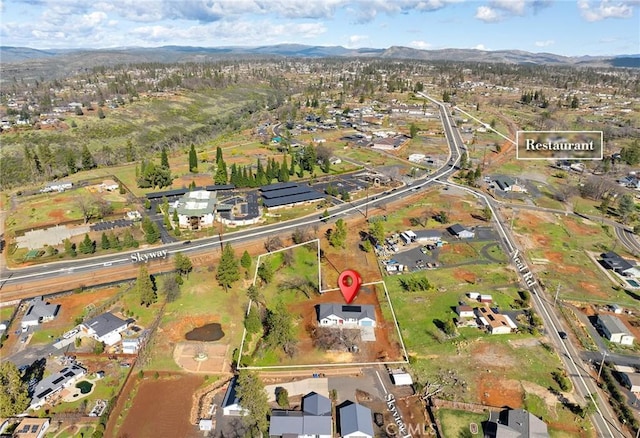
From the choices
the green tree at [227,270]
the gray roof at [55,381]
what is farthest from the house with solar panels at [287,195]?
the gray roof at [55,381]

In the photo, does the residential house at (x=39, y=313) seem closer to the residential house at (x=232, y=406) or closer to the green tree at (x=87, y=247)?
the green tree at (x=87, y=247)

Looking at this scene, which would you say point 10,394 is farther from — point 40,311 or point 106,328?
point 40,311

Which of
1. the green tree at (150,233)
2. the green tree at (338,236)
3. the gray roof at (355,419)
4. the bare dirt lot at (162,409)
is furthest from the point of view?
the green tree at (150,233)

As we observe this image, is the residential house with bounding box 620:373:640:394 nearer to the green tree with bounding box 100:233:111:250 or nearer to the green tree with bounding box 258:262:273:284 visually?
the green tree with bounding box 258:262:273:284

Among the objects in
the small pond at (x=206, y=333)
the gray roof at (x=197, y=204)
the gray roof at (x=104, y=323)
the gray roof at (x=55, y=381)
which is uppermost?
the gray roof at (x=197, y=204)

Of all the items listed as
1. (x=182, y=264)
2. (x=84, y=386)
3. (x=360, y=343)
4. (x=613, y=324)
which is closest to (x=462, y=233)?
(x=613, y=324)

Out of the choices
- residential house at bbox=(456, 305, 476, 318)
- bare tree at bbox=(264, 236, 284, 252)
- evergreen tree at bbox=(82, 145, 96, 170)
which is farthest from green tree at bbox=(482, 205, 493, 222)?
evergreen tree at bbox=(82, 145, 96, 170)
